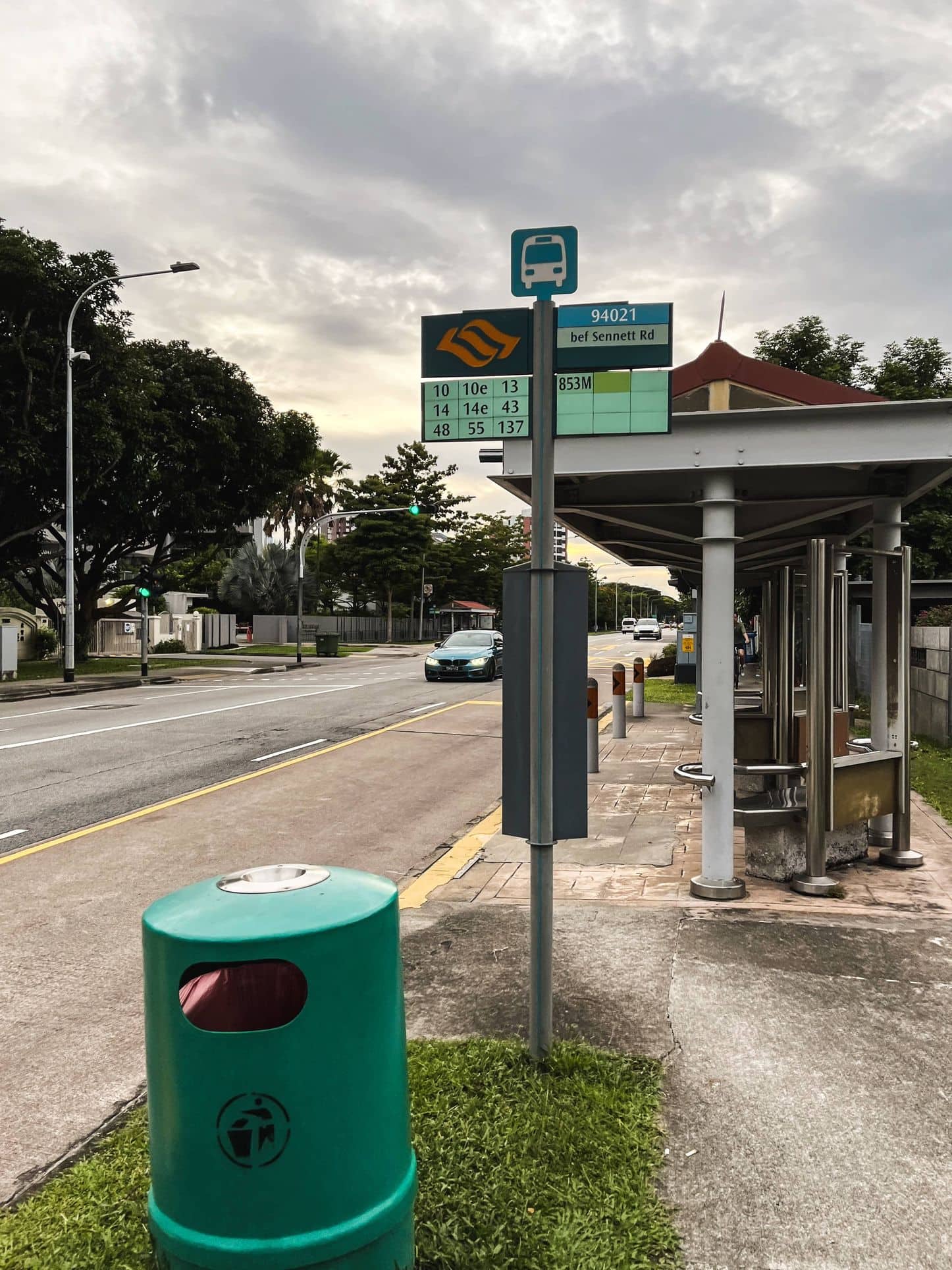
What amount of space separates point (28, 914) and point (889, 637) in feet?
19.5

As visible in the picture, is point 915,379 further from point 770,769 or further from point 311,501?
point 311,501

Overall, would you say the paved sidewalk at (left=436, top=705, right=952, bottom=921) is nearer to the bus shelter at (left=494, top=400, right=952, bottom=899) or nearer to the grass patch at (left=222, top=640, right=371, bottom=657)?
the bus shelter at (left=494, top=400, right=952, bottom=899)

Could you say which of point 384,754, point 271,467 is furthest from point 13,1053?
point 271,467

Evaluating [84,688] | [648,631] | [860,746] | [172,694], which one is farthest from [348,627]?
[860,746]

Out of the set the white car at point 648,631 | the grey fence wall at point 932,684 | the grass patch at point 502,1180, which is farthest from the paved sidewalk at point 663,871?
the white car at point 648,631

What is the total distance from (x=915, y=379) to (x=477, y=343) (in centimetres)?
2215

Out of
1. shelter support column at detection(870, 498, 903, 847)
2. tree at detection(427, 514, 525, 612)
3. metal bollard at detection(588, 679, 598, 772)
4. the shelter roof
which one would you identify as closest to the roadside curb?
metal bollard at detection(588, 679, 598, 772)

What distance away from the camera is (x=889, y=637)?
7.07 meters

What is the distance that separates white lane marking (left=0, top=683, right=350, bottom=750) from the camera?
14.1m

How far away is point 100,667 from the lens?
106 feet

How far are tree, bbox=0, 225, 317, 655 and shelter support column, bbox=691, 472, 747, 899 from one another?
22255mm

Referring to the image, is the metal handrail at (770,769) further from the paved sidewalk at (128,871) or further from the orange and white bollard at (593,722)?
the paved sidewalk at (128,871)

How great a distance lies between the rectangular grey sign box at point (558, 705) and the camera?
3.61 meters

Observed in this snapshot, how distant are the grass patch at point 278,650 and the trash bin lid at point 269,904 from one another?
41383 millimetres
